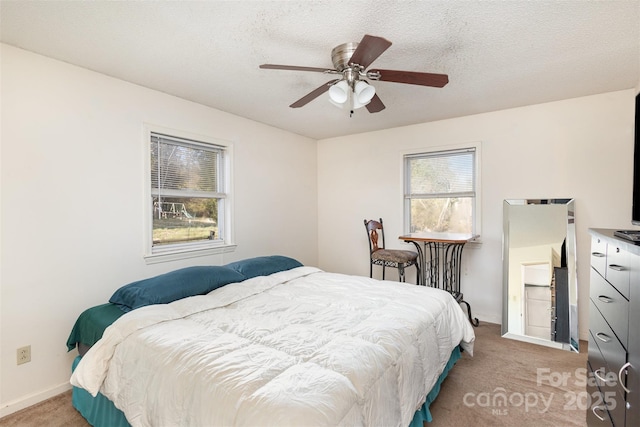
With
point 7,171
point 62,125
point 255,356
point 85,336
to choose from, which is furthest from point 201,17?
point 85,336

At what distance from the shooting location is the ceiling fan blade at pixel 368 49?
147 centimetres

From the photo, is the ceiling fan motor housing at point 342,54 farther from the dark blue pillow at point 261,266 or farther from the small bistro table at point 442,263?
the small bistro table at point 442,263

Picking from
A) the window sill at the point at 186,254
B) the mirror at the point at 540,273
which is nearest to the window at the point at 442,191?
the mirror at the point at 540,273

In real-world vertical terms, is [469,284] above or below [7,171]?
below

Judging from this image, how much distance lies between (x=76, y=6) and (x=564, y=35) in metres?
2.91

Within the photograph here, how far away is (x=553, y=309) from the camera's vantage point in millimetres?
3066

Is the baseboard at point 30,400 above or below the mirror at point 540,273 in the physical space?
below

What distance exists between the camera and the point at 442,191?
3.89 m

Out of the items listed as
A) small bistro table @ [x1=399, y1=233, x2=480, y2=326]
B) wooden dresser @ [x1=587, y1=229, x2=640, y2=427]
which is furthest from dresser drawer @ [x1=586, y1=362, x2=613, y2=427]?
small bistro table @ [x1=399, y1=233, x2=480, y2=326]

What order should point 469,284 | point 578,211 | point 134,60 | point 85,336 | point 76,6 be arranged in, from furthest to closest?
point 469,284 → point 578,211 → point 134,60 → point 85,336 → point 76,6

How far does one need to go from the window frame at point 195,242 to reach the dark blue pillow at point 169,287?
57 cm

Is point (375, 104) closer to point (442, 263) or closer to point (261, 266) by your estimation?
point (261, 266)

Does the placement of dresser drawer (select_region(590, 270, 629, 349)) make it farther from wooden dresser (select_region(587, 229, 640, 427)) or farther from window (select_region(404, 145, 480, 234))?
window (select_region(404, 145, 480, 234))

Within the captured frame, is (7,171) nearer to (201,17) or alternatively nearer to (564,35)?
(201,17)
